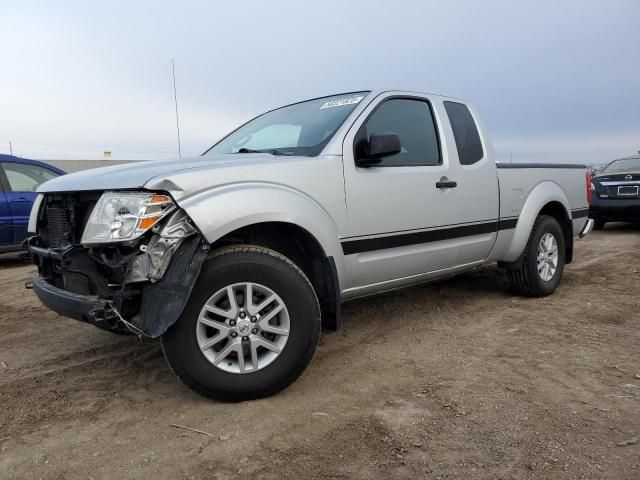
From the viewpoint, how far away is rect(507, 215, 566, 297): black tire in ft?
14.9

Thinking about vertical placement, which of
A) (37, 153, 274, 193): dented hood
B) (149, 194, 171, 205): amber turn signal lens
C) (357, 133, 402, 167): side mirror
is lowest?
(149, 194, 171, 205): amber turn signal lens

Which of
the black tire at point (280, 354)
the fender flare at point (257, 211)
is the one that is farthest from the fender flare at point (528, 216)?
the black tire at point (280, 354)

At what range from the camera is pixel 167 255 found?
7.81 feet

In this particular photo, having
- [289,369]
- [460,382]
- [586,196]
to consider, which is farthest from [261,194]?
[586,196]

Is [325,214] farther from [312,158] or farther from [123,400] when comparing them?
[123,400]

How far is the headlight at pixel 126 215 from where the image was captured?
7.76ft

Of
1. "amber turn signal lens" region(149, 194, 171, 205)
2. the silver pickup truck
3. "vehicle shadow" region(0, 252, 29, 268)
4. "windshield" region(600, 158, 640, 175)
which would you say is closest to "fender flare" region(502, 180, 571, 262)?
the silver pickup truck

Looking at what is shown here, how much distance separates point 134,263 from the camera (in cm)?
238

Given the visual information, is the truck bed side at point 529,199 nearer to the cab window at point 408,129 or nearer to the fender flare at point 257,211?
the cab window at point 408,129

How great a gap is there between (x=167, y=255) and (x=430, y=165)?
2.13m

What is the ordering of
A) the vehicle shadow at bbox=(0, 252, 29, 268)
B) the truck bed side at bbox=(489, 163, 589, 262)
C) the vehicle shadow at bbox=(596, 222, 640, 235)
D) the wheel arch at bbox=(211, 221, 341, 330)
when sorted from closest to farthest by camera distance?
the wheel arch at bbox=(211, 221, 341, 330) < the truck bed side at bbox=(489, 163, 589, 262) < the vehicle shadow at bbox=(0, 252, 29, 268) < the vehicle shadow at bbox=(596, 222, 640, 235)

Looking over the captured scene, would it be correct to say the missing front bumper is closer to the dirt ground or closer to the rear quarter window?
the dirt ground

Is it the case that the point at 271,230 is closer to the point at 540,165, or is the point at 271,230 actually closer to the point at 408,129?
the point at 408,129

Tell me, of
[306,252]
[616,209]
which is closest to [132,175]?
[306,252]
